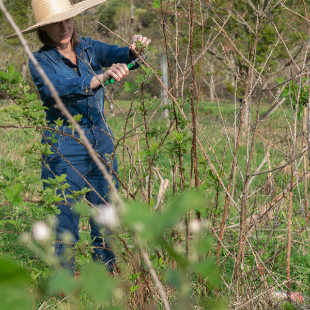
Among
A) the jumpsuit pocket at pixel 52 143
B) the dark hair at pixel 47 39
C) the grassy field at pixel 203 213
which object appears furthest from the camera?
the dark hair at pixel 47 39

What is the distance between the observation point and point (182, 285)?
46 cm

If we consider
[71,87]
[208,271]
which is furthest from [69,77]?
[208,271]

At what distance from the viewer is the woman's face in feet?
7.75

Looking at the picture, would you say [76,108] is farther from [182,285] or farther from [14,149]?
[14,149]

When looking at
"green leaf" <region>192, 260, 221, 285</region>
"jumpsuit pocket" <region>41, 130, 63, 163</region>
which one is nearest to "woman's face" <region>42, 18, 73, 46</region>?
"jumpsuit pocket" <region>41, 130, 63, 163</region>

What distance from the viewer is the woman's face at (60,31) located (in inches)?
93.0

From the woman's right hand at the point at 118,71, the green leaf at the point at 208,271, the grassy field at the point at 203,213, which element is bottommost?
the grassy field at the point at 203,213

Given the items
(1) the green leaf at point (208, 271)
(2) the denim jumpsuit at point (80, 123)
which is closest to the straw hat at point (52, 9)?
(2) the denim jumpsuit at point (80, 123)

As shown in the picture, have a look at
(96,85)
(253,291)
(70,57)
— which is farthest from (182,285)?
(70,57)

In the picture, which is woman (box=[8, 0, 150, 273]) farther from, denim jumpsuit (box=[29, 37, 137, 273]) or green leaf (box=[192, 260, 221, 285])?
green leaf (box=[192, 260, 221, 285])

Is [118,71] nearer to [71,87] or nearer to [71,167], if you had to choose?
[71,87]

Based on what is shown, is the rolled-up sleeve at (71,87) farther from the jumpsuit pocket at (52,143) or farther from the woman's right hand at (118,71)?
the woman's right hand at (118,71)

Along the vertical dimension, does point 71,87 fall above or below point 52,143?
above

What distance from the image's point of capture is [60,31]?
2.38 meters
